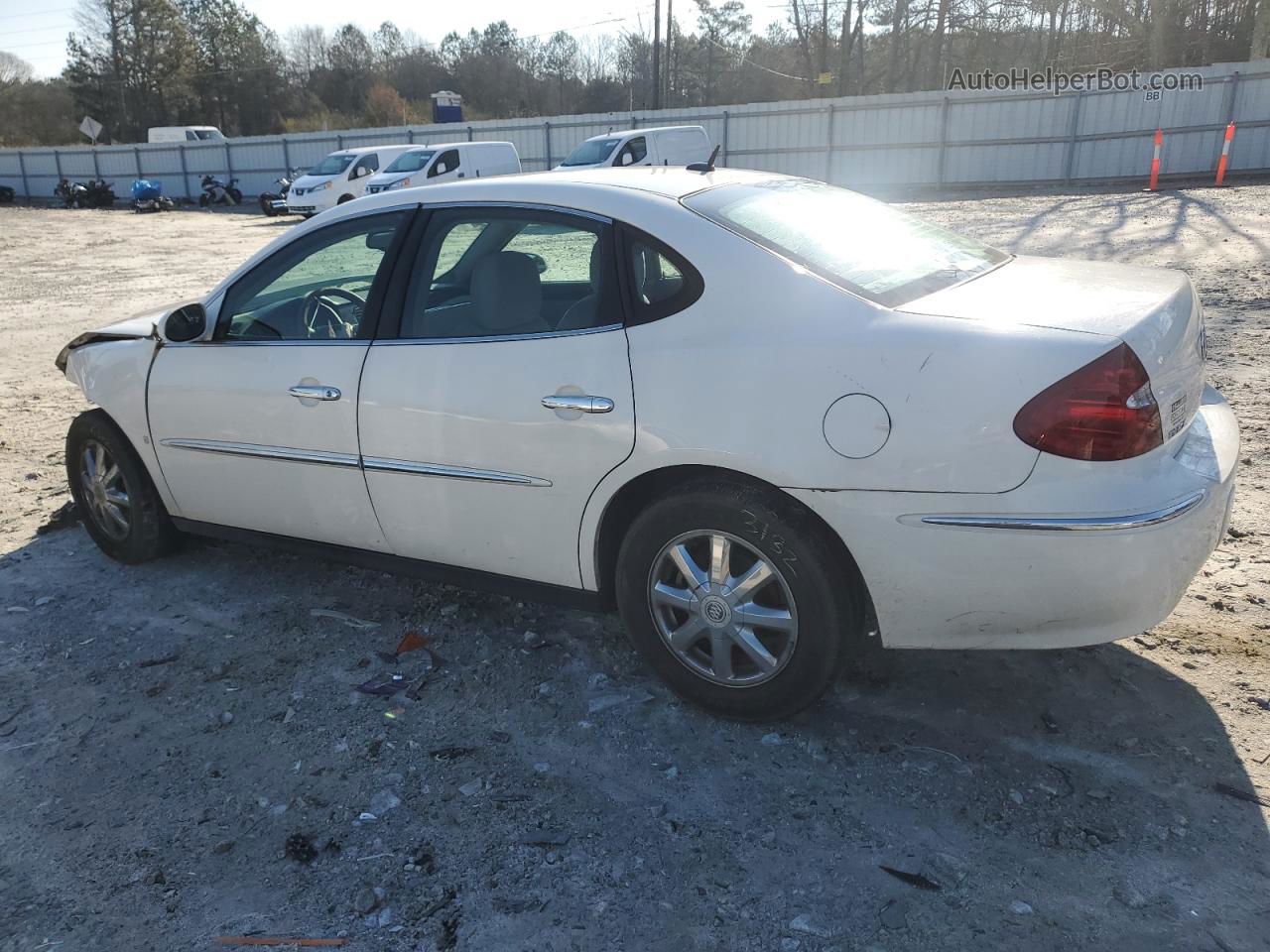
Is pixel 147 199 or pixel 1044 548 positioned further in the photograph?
pixel 147 199

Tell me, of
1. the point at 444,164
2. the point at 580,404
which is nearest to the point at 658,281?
the point at 580,404

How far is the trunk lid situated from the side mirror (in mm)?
2907

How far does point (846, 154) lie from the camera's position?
27.2 meters

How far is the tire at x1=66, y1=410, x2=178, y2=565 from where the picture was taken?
439 cm

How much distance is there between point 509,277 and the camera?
3.43 metres

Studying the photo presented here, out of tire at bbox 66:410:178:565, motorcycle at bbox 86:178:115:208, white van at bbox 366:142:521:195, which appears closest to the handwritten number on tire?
tire at bbox 66:410:178:565

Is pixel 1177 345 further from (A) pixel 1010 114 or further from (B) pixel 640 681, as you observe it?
(A) pixel 1010 114

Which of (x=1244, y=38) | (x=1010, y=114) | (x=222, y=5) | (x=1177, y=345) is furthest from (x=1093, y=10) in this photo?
(x=222, y=5)

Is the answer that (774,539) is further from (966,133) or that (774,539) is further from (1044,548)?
(966,133)

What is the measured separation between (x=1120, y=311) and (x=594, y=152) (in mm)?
20222

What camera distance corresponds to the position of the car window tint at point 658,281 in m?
2.96

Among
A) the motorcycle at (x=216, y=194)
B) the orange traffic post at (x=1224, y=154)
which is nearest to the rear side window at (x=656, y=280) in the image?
the orange traffic post at (x=1224, y=154)

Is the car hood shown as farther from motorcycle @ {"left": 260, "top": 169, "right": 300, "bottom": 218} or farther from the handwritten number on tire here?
motorcycle @ {"left": 260, "top": 169, "right": 300, "bottom": 218}

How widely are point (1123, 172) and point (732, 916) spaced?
2644 centimetres
